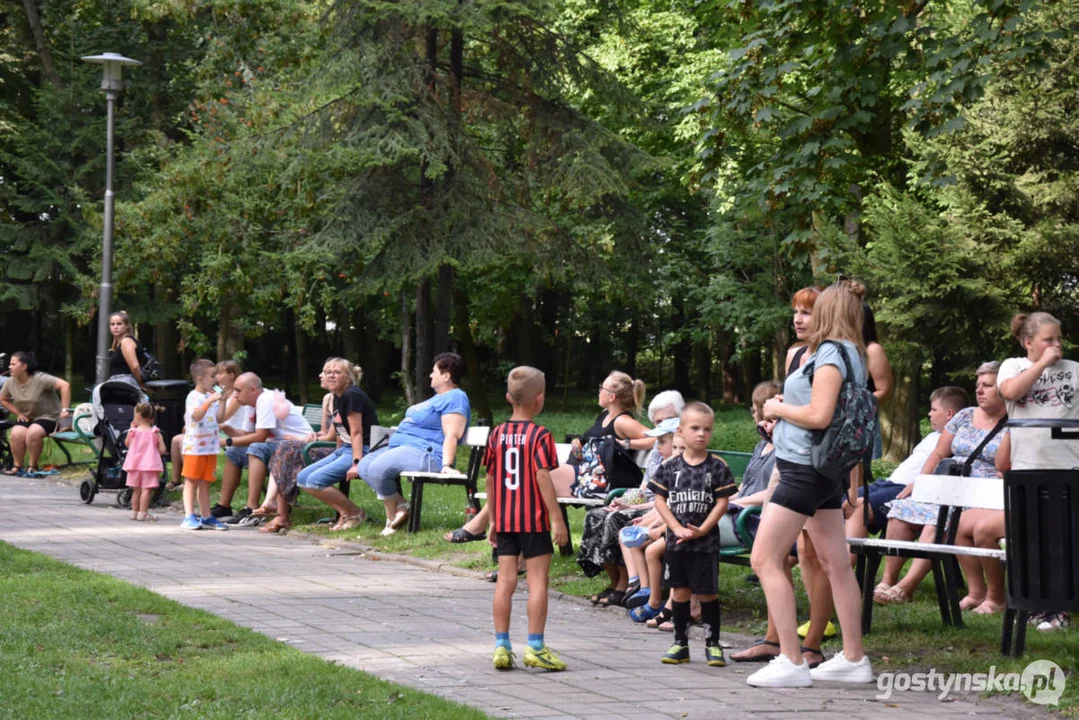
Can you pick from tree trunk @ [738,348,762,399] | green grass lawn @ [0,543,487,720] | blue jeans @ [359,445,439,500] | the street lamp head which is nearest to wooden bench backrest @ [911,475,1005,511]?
green grass lawn @ [0,543,487,720]

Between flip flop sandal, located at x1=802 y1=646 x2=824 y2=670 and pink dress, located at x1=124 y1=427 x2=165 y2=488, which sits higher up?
pink dress, located at x1=124 y1=427 x2=165 y2=488

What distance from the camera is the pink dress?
564 inches

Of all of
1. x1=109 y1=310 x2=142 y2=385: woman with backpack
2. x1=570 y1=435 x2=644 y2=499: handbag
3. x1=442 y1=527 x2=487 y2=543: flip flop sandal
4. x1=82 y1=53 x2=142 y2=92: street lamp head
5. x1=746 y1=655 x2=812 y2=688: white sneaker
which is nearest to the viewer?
x1=746 y1=655 x2=812 y2=688: white sneaker

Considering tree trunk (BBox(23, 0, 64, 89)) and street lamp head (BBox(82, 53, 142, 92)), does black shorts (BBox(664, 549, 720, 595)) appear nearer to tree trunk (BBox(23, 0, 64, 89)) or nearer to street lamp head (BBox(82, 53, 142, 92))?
street lamp head (BBox(82, 53, 142, 92))

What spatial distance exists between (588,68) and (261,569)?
12.1m

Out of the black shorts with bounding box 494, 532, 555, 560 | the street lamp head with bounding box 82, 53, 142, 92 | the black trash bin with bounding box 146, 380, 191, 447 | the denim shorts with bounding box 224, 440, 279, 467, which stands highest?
the street lamp head with bounding box 82, 53, 142, 92

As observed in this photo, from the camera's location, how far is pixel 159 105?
37688 mm

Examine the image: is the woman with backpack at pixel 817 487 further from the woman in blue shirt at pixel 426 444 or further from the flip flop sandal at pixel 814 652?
the woman in blue shirt at pixel 426 444

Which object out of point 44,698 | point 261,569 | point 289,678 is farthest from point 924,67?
point 44,698

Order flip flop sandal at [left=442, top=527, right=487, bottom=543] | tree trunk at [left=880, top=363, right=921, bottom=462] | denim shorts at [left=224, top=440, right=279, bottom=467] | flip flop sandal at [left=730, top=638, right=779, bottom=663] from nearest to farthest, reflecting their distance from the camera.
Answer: flip flop sandal at [left=730, top=638, right=779, bottom=663] < flip flop sandal at [left=442, top=527, right=487, bottom=543] < denim shorts at [left=224, top=440, right=279, bottom=467] < tree trunk at [left=880, top=363, right=921, bottom=462]

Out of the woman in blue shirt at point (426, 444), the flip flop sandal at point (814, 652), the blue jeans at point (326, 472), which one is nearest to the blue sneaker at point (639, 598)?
the flip flop sandal at point (814, 652)

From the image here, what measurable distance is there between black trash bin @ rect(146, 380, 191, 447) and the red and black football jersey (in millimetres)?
9498

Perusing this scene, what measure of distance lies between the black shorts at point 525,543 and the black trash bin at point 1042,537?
2.28 m

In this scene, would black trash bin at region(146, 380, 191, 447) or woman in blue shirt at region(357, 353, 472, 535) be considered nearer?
woman in blue shirt at region(357, 353, 472, 535)
